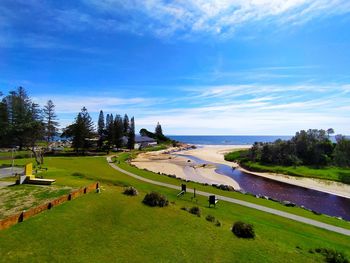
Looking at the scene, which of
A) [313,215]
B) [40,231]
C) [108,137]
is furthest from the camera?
[108,137]

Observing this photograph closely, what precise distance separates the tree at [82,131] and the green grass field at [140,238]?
5220cm

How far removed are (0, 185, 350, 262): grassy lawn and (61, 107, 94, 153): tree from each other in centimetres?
5251

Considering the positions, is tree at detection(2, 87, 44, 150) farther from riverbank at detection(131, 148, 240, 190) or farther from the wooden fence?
the wooden fence

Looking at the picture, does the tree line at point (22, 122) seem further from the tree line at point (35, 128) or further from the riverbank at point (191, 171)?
the riverbank at point (191, 171)

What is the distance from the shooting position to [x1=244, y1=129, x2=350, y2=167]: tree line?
189 feet

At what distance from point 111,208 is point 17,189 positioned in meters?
8.41

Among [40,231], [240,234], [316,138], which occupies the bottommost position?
[240,234]

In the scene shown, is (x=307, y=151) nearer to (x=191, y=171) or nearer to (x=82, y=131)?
(x=191, y=171)

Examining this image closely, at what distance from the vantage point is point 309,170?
54156 millimetres

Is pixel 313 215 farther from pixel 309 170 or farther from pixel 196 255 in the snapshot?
pixel 309 170

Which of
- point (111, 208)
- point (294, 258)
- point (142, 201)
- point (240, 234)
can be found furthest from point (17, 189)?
point (294, 258)

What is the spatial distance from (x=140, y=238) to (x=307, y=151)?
60.4m

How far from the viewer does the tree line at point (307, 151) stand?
57522 millimetres

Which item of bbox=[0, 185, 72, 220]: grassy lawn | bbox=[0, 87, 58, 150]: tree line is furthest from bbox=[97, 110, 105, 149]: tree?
bbox=[0, 185, 72, 220]: grassy lawn
